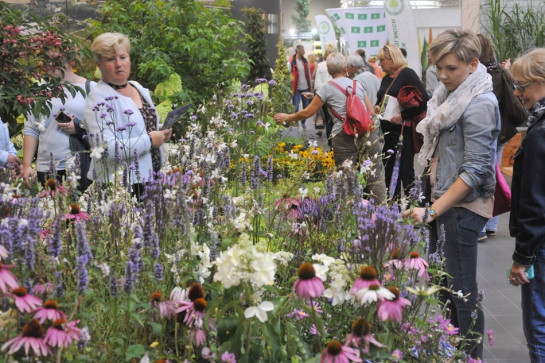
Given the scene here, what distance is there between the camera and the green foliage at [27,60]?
3.05 metres

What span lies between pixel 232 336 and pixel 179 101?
6.37 metres

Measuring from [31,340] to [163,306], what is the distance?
46 cm

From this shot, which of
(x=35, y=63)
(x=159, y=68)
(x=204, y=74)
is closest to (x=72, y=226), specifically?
(x=35, y=63)

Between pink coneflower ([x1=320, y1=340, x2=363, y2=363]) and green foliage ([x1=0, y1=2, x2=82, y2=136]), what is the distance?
191 cm

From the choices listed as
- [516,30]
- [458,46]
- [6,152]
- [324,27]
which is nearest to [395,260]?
[458,46]

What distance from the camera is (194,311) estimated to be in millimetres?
1854

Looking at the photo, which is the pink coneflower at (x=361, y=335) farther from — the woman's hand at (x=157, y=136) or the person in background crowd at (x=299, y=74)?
the person in background crowd at (x=299, y=74)

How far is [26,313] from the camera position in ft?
5.74

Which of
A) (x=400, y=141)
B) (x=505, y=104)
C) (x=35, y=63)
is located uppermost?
(x=35, y=63)

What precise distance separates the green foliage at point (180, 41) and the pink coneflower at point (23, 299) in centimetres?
658

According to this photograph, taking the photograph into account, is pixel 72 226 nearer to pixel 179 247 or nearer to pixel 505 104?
pixel 179 247

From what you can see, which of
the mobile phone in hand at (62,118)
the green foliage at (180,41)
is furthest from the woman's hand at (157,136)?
the green foliage at (180,41)

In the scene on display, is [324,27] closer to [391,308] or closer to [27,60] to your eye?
[27,60]

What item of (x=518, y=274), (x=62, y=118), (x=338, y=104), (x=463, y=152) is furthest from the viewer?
(x=338, y=104)
